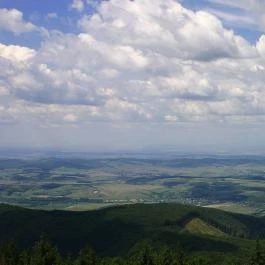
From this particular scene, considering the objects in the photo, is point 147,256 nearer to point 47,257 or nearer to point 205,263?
point 47,257

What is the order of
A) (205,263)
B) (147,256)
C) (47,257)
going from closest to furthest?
1. (47,257)
2. (147,256)
3. (205,263)

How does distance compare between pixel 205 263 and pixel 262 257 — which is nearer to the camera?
pixel 262 257

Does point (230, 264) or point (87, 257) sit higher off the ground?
point (87, 257)

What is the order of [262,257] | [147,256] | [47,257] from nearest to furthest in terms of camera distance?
[262,257]
[47,257]
[147,256]

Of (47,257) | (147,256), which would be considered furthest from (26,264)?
(147,256)

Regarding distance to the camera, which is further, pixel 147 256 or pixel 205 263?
pixel 205 263

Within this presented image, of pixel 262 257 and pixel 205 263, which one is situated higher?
pixel 262 257

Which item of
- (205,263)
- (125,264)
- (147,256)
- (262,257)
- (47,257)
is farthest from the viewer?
(205,263)

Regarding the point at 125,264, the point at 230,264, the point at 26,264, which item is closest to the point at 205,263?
the point at 230,264

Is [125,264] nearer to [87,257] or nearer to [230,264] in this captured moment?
[87,257]
